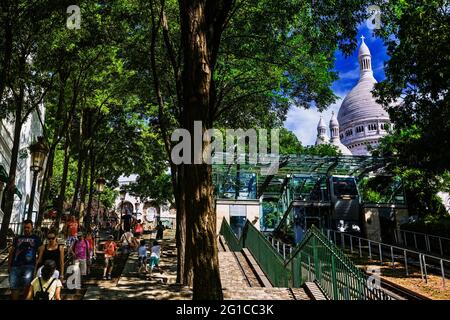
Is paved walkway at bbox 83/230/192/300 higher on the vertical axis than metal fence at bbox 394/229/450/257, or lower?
lower

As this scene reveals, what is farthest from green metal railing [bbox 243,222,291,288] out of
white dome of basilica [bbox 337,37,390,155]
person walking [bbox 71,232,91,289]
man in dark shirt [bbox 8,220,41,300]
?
white dome of basilica [bbox 337,37,390,155]

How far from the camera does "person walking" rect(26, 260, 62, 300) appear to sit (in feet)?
22.0

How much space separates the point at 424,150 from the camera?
64.5ft

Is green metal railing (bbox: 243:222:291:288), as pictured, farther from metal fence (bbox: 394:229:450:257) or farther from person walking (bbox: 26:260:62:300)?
metal fence (bbox: 394:229:450:257)

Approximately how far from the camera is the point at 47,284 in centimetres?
694

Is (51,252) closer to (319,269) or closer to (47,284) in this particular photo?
(47,284)

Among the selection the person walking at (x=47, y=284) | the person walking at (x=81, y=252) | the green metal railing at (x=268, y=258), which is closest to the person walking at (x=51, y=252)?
the person walking at (x=47, y=284)

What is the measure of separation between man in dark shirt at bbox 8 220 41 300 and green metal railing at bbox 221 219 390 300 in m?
5.60

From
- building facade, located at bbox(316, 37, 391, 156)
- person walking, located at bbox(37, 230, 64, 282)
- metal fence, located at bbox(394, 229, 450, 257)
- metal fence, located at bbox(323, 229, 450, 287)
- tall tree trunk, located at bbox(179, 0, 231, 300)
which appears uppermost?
building facade, located at bbox(316, 37, 391, 156)

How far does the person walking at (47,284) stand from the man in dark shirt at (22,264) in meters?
0.30

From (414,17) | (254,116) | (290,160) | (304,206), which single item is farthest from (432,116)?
(304,206)

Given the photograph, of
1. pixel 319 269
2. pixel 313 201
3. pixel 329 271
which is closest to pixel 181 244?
pixel 319 269

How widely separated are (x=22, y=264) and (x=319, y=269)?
5.92 m
